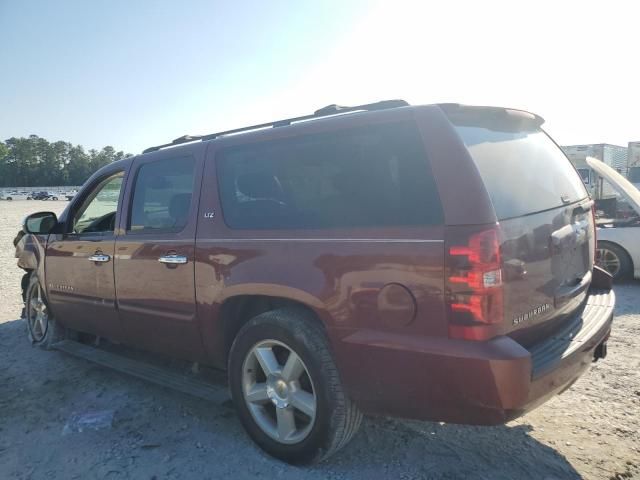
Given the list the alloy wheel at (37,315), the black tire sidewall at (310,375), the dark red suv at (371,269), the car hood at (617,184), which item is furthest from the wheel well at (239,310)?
the car hood at (617,184)

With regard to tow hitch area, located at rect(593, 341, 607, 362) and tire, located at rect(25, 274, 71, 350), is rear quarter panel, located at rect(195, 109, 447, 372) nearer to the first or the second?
tow hitch area, located at rect(593, 341, 607, 362)

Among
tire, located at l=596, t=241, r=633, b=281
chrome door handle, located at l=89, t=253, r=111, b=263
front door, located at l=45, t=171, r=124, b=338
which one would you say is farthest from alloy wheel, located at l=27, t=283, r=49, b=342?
tire, located at l=596, t=241, r=633, b=281

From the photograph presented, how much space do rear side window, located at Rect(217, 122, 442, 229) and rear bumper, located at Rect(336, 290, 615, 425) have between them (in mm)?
600

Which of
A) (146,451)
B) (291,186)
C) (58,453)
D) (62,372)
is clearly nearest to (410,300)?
(291,186)

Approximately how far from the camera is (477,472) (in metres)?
2.70

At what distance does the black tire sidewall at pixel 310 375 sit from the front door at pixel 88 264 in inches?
58.3

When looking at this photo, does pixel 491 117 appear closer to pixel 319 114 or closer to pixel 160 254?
pixel 319 114

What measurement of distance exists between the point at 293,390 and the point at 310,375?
213mm

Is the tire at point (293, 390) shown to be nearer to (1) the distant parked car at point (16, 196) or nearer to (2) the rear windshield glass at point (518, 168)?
(2) the rear windshield glass at point (518, 168)

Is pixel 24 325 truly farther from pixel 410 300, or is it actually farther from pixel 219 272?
pixel 410 300

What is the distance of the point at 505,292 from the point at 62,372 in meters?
4.09

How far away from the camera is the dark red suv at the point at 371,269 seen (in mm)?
2205

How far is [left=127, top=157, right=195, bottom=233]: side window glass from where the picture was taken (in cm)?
348

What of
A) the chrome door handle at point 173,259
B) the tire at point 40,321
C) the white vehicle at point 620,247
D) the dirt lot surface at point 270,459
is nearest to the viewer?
the dirt lot surface at point 270,459
